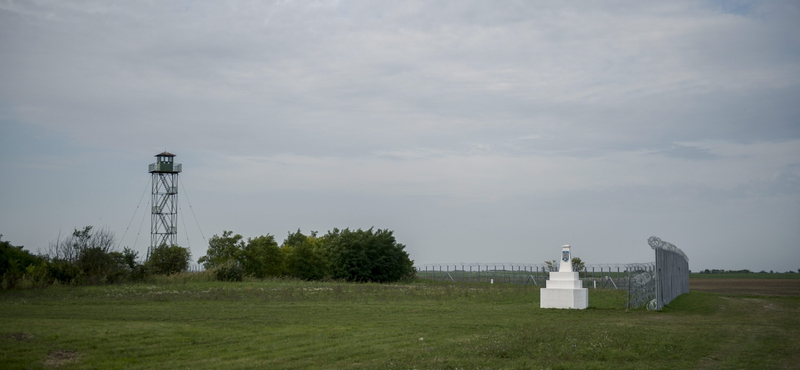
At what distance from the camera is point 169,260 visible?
1941 inches

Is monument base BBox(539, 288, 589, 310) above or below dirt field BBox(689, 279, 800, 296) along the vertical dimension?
above

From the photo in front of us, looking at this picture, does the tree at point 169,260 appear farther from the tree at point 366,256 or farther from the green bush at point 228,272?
the tree at point 366,256

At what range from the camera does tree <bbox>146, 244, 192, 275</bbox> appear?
Answer: 48625 millimetres

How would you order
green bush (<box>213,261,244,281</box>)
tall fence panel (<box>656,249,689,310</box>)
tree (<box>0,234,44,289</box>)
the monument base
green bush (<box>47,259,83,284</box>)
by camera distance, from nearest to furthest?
the monument base < tall fence panel (<box>656,249,689,310</box>) < tree (<box>0,234,44,289</box>) < green bush (<box>47,259,83,284</box>) < green bush (<box>213,261,244,281</box>)

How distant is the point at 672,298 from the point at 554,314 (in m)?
14.5

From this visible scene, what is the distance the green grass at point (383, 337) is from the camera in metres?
11.8

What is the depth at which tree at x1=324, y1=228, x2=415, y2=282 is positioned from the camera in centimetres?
5919

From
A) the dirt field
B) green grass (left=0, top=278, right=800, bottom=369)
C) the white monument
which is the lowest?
the dirt field

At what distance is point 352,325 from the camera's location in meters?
→ 17.7

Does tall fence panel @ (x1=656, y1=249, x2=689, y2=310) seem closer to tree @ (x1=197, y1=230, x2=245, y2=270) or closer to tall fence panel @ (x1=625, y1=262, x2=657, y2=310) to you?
tall fence panel @ (x1=625, y1=262, x2=657, y2=310)

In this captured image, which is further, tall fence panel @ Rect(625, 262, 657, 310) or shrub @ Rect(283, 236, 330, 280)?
shrub @ Rect(283, 236, 330, 280)

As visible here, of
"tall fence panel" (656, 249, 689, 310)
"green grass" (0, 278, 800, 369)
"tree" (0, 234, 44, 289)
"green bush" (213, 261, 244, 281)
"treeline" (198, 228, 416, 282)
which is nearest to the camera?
"green grass" (0, 278, 800, 369)

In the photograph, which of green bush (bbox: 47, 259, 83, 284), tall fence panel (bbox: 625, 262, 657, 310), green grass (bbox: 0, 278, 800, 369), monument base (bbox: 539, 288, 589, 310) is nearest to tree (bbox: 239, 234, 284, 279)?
green bush (bbox: 47, 259, 83, 284)

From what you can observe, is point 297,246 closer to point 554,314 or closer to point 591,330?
point 554,314
